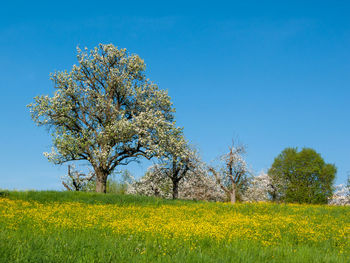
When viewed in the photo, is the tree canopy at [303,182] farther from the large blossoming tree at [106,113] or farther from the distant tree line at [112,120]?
the large blossoming tree at [106,113]

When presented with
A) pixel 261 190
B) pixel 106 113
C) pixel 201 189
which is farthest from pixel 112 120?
pixel 261 190

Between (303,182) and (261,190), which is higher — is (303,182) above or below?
above

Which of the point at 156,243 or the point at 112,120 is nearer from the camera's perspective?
the point at 156,243

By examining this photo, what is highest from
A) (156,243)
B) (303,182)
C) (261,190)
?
(303,182)

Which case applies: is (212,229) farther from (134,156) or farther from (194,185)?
(194,185)

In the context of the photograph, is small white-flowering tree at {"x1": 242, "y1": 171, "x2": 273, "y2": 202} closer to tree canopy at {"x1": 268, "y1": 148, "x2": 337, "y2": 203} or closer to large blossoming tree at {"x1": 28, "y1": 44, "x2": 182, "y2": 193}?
tree canopy at {"x1": 268, "y1": 148, "x2": 337, "y2": 203}

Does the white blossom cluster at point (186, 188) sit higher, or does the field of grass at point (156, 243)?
the white blossom cluster at point (186, 188)

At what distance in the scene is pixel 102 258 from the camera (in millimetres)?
7641

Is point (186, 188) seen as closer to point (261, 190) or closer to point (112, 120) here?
point (261, 190)

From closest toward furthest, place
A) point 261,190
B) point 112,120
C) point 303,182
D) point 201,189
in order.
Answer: point 112,120 < point 303,182 < point 201,189 < point 261,190

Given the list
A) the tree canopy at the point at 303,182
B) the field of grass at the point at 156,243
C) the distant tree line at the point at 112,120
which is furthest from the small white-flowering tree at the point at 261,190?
the field of grass at the point at 156,243

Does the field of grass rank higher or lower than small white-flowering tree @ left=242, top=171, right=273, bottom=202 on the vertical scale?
lower

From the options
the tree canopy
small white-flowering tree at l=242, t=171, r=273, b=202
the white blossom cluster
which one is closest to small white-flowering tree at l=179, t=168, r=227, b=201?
the white blossom cluster

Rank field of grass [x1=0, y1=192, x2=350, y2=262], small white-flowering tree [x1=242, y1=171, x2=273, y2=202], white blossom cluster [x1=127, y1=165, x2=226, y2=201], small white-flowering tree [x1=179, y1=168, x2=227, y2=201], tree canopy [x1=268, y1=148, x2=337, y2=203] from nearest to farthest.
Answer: field of grass [x1=0, y1=192, x2=350, y2=262] → tree canopy [x1=268, y1=148, x2=337, y2=203] → small white-flowering tree [x1=179, y1=168, x2=227, y2=201] → white blossom cluster [x1=127, y1=165, x2=226, y2=201] → small white-flowering tree [x1=242, y1=171, x2=273, y2=202]
